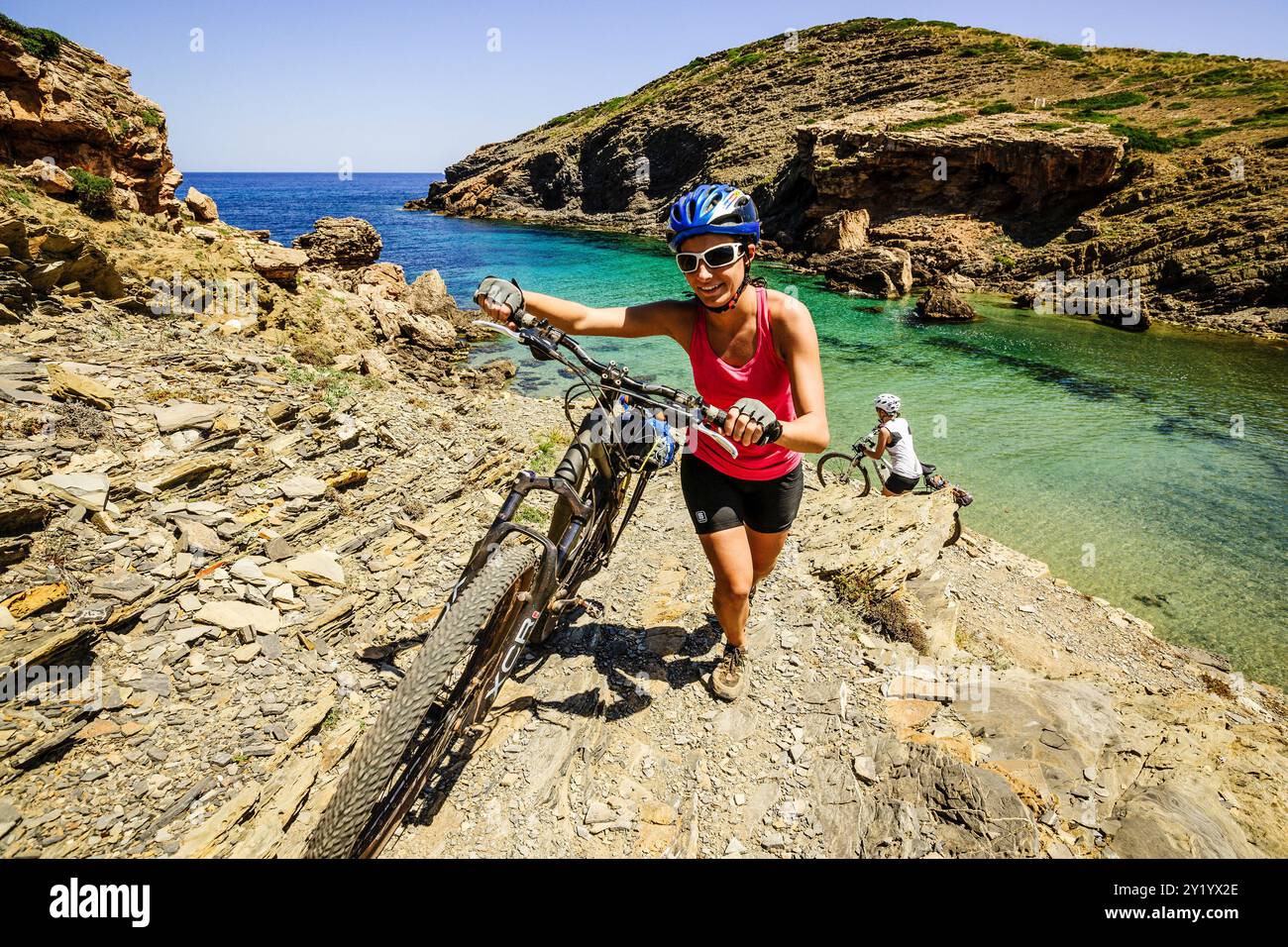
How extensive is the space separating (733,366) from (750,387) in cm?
17

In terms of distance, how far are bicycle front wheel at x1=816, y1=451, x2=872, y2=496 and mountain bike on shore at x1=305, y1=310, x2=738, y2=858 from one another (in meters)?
6.42

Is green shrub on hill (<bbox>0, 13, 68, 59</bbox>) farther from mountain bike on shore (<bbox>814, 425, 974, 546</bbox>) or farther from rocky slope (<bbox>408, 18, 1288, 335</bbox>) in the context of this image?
rocky slope (<bbox>408, 18, 1288, 335</bbox>)

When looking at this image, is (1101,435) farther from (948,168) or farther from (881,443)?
(948,168)

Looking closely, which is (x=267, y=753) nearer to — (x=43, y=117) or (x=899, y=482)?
(x=899, y=482)

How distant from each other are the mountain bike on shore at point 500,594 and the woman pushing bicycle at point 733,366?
1.06 feet

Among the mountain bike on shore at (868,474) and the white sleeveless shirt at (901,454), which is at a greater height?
the white sleeveless shirt at (901,454)

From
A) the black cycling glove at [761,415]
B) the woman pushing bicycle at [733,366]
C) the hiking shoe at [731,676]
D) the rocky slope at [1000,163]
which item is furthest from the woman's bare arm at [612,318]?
the rocky slope at [1000,163]

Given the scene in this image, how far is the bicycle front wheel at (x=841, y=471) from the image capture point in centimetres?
1020

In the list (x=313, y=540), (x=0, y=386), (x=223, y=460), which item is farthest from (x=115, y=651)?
(x=0, y=386)

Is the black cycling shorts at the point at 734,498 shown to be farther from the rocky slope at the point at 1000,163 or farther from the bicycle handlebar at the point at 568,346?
the rocky slope at the point at 1000,163

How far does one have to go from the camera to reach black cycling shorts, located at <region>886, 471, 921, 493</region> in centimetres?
851

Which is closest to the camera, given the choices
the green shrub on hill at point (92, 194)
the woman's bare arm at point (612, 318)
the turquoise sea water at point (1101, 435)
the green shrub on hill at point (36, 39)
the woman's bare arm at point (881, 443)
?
the woman's bare arm at point (612, 318)

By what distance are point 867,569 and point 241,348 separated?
32.6 ft

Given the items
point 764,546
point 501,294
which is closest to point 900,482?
point 764,546
